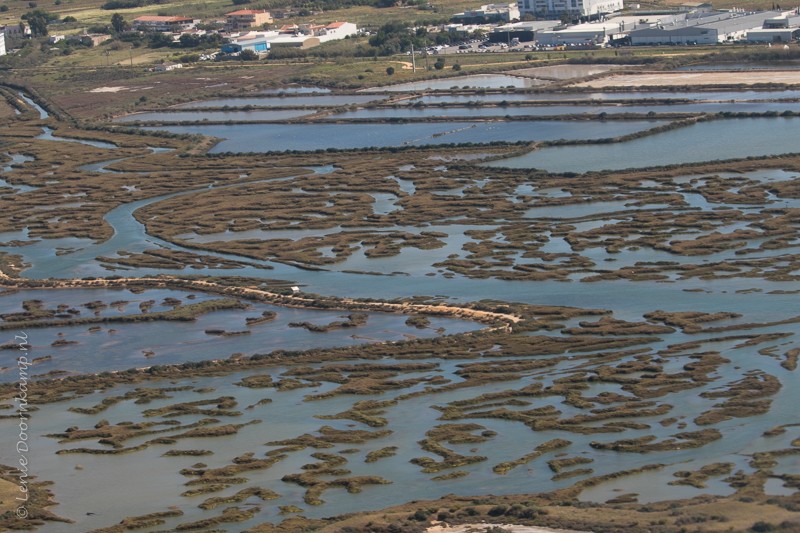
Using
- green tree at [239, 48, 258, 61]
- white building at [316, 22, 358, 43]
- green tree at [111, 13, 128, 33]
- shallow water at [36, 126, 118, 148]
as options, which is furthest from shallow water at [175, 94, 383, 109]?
green tree at [111, 13, 128, 33]

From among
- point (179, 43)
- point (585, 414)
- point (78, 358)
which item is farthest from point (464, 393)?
point (179, 43)

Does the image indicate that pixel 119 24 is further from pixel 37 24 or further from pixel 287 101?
pixel 287 101

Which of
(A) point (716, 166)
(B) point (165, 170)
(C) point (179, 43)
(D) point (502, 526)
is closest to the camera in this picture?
(D) point (502, 526)

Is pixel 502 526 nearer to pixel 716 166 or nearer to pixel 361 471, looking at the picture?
pixel 361 471

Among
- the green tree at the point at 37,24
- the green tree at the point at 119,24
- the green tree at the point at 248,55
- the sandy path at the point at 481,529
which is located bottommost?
the sandy path at the point at 481,529

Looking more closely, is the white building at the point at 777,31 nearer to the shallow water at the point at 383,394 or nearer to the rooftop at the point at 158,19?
the shallow water at the point at 383,394

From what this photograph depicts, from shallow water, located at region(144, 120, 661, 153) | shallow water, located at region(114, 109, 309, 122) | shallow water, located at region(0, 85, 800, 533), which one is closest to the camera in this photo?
shallow water, located at region(0, 85, 800, 533)

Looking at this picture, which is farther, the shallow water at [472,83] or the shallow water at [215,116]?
the shallow water at [472,83]

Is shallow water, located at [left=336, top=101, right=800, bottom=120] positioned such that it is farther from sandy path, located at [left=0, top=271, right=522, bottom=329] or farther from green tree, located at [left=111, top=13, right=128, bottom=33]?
green tree, located at [left=111, top=13, right=128, bottom=33]

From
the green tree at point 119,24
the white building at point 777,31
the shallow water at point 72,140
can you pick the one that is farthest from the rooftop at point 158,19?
the white building at point 777,31
